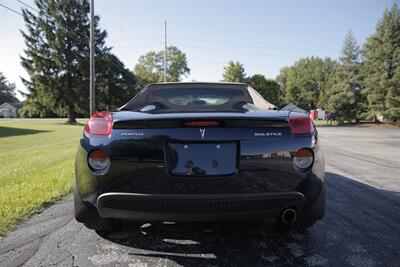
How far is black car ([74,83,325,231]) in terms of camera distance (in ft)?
7.54

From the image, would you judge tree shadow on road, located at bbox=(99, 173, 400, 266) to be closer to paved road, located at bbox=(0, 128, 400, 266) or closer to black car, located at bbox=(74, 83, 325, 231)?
paved road, located at bbox=(0, 128, 400, 266)

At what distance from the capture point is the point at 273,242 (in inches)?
114

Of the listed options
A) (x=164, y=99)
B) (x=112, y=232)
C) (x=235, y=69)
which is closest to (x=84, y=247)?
(x=112, y=232)

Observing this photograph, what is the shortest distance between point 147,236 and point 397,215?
278 centimetres

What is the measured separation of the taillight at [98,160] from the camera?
2.38 metres

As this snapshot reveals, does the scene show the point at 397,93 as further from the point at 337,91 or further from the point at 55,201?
the point at 55,201

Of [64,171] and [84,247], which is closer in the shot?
[84,247]

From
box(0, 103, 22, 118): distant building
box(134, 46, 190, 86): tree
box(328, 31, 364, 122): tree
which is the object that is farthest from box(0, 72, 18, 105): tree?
box(328, 31, 364, 122): tree

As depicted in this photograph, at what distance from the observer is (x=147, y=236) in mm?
3041

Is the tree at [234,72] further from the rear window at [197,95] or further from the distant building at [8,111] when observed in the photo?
the distant building at [8,111]

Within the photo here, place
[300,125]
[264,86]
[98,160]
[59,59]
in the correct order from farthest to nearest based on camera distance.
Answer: [264,86] < [59,59] < [300,125] < [98,160]

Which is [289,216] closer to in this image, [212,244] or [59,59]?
[212,244]

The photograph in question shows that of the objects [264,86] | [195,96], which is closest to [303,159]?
[195,96]

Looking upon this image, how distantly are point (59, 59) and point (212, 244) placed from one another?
1576 inches
